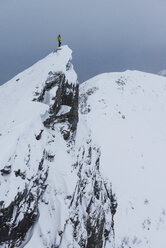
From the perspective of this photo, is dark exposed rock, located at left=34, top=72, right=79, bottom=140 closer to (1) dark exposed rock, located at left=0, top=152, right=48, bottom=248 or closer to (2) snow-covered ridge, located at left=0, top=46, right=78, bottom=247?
(2) snow-covered ridge, located at left=0, top=46, right=78, bottom=247

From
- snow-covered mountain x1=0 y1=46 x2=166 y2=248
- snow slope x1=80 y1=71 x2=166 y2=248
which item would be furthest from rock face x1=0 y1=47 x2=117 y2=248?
snow slope x1=80 y1=71 x2=166 y2=248

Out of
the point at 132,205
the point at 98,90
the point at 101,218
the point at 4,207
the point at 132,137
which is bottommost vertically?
the point at 4,207

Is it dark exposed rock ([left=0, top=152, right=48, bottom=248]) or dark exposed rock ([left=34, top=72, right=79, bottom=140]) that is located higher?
dark exposed rock ([left=34, top=72, right=79, bottom=140])

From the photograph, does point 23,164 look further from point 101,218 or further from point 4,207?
point 101,218

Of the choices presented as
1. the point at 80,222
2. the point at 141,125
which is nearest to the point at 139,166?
the point at 141,125

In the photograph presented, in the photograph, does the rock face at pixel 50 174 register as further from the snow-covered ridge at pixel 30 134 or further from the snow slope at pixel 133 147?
the snow slope at pixel 133 147

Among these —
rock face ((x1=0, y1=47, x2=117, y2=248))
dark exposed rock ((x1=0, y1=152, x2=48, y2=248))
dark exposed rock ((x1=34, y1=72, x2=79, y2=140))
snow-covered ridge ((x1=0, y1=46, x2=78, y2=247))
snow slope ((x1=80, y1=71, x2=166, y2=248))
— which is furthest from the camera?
snow slope ((x1=80, y1=71, x2=166, y2=248))

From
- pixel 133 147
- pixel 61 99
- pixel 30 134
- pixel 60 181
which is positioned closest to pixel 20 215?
pixel 60 181

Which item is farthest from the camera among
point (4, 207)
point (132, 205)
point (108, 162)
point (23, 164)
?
point (108, 162)
